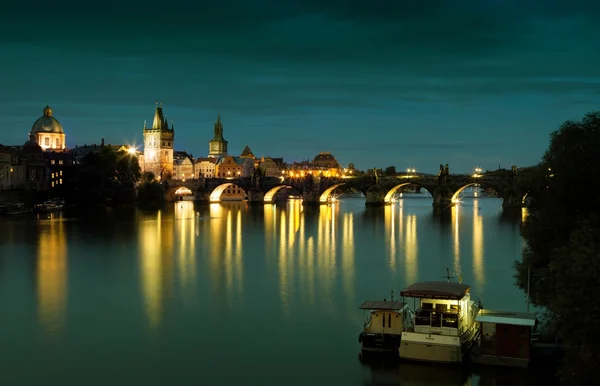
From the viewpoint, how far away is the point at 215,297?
85.7 feet

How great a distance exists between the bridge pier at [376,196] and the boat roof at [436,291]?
73.1 m

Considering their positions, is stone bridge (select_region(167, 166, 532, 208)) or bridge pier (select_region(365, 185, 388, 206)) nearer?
stone bridge (select_region(167, 166, 532, 208))

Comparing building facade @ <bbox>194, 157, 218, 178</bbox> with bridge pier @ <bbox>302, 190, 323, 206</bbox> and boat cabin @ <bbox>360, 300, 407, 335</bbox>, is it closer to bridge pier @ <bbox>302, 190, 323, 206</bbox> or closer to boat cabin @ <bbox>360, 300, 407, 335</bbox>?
bridge pier @ <bbox>302, 190, 323, 206</bbox>

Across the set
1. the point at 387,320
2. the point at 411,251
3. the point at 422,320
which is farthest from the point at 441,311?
the point at 411,251

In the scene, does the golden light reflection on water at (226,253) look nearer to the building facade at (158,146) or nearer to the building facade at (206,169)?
the building facade at (158,146)

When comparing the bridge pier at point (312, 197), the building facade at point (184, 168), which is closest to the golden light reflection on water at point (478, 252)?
the bridge pier at point (312, 197)

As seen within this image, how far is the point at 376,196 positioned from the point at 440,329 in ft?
248

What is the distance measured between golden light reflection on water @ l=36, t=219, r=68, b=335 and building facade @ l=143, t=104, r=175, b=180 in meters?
62.8

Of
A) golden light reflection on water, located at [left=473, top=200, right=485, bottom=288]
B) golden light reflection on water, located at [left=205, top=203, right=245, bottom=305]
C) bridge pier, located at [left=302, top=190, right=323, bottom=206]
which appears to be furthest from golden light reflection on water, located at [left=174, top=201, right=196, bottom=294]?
bridge pier, located at [left=302, top=190, right=323, bottom=206]

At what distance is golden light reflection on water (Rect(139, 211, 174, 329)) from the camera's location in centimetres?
2436

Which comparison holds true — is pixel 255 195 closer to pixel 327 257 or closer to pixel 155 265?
pixel 327 257

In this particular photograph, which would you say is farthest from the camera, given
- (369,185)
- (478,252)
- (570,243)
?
(369,185)

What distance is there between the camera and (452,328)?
1727 centimetres

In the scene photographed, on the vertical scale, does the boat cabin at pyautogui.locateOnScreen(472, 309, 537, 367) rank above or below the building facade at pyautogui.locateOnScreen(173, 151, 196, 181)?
below
